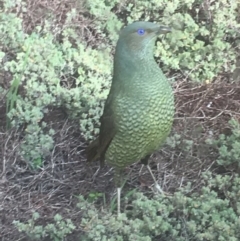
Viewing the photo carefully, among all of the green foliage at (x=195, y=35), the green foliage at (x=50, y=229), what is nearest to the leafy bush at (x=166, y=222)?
the green foliage at (x=50, y=229)

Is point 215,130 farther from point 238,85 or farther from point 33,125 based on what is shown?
point 33,125

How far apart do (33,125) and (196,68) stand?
4.27ft

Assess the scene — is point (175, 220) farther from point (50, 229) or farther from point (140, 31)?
point (140, 31)

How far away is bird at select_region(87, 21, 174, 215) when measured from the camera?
3613 mm

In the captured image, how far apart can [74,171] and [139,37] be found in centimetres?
108

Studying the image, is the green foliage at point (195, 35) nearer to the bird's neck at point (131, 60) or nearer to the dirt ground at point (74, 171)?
the dirt ground at point (74, 171)

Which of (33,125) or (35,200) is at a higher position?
(33,125)

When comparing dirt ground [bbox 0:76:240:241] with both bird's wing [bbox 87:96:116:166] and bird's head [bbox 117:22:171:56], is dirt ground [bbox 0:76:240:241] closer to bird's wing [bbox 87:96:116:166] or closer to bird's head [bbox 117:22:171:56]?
bird's wing [bbox 87:96:116:166]

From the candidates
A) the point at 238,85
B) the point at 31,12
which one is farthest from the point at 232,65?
the point at 31,12

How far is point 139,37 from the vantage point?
366cm

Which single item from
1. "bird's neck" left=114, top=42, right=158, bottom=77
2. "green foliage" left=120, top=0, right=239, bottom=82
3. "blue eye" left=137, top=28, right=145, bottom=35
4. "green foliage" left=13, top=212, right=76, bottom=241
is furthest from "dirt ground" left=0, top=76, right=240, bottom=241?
"blue eye" left=137, top=28, right=145, bottom=35

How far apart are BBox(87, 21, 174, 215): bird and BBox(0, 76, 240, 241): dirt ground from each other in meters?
0.49

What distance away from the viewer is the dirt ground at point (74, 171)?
4047 mm

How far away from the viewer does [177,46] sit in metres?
5.00
